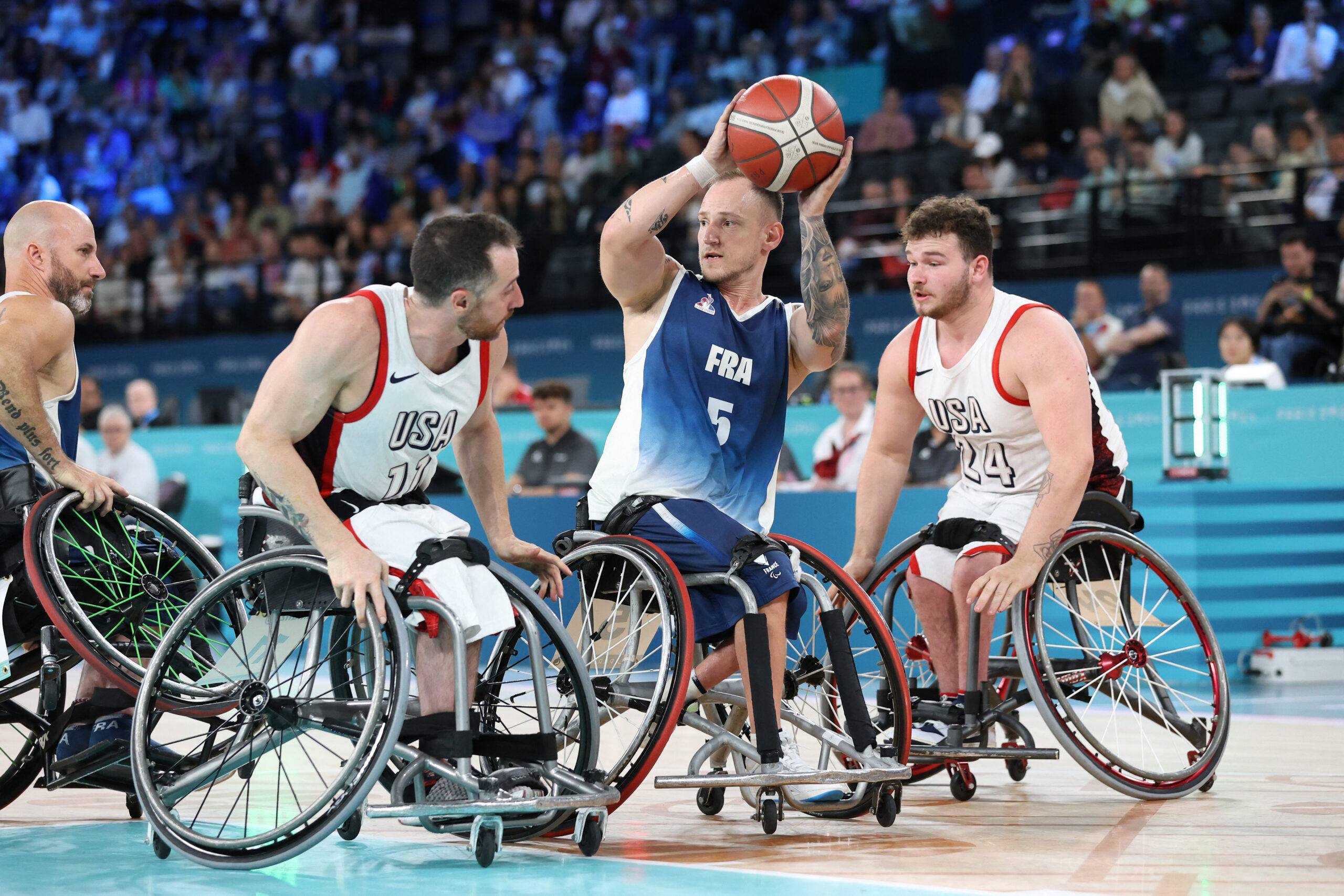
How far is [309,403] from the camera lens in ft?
10.5

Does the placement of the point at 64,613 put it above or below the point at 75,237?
below

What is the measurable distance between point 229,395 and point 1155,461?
23.2 feet

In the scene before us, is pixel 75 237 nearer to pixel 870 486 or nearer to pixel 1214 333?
pixel 870 486

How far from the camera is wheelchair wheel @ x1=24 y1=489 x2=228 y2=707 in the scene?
3.62m

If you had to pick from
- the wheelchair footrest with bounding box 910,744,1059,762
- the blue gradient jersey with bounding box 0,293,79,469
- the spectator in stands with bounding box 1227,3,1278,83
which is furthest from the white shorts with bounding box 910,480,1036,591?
the spectator in stands with bounding box 1227,3,1278,83

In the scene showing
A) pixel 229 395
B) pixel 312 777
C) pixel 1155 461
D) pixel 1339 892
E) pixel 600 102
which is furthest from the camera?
pixel 600 102

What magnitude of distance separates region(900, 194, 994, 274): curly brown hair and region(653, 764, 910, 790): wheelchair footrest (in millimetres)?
1507

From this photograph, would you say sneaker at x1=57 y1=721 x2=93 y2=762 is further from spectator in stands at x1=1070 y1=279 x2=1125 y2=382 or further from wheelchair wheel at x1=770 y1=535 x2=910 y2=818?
spectator in stands at x1=1070 y1=279 x2=1125 y2=382

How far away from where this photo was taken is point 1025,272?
10.5 m

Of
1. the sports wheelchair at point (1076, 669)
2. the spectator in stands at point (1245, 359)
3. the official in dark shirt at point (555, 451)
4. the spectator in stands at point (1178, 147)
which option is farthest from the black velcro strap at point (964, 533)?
the spectator in stands at point (1178, 147)

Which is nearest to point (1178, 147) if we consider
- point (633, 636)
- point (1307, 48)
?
point (1307, 48)

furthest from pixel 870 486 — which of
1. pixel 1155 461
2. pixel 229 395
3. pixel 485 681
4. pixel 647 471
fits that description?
pixel 229 395

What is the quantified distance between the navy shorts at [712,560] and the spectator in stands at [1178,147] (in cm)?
805

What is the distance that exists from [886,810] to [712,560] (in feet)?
2.56
